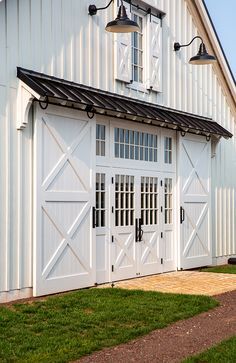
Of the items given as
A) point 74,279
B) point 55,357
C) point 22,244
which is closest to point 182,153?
point 74,279

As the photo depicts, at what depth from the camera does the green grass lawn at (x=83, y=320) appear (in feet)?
22.4

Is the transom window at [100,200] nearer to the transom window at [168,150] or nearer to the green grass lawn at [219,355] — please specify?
the transom window at [168,150]

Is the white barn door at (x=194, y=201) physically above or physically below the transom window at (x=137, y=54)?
below

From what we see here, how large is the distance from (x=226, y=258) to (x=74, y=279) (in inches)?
263

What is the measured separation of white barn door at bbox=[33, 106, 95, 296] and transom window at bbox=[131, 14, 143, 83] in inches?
86.3

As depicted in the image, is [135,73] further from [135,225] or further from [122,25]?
[135,225]

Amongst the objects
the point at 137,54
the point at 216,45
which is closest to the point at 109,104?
the point at 137,54

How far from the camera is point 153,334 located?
7695 millimetres

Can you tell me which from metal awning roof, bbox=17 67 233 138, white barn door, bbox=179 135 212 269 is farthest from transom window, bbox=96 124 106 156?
white barn door, bbox=179 135 212 269

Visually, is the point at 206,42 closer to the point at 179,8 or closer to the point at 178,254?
the point at 179,8

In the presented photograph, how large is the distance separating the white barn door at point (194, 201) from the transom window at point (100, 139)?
279 centimetres

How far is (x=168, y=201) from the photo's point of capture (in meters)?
13.8

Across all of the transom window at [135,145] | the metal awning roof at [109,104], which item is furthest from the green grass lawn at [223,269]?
the metal awning roof at [109,104]

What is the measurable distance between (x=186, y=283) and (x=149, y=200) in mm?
2046
